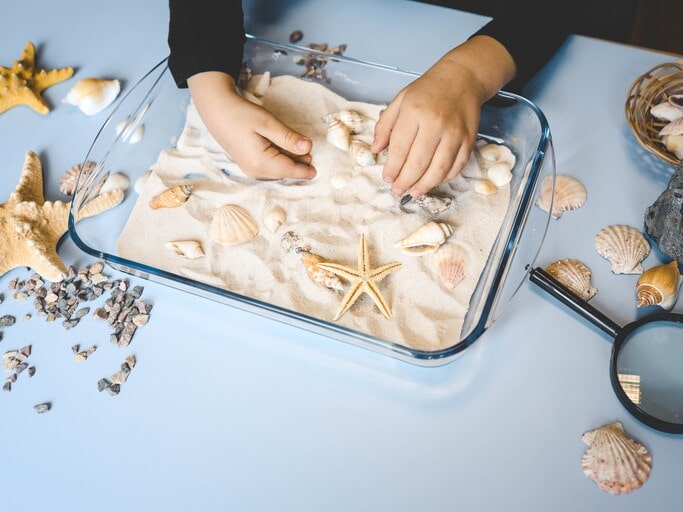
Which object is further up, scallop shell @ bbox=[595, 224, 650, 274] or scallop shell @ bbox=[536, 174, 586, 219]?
scallop shell @ bbox=[536, 174, 586, 219]

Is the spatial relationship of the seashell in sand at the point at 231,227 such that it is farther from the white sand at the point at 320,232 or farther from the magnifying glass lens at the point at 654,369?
the magnifying glass lens at the point at 654,369

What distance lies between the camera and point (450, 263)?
0.70 m

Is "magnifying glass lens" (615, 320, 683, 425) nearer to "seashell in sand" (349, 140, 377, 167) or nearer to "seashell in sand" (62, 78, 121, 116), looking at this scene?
"seashell in sand" (349, 140, 377, 167)

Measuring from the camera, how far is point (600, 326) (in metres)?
0.67

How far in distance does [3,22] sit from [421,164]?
83 cm

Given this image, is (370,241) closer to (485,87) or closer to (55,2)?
(485,87)

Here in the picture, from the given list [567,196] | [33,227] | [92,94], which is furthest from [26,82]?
[567,196]

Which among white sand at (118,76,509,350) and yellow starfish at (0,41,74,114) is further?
yellow starfish at (0,41,74,114)

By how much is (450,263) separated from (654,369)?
245 millimetres

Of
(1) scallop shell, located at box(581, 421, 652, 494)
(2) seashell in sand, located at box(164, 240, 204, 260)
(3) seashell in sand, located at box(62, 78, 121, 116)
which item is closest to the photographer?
(1) scallop shell, located at box(581, 421, 652, 494)

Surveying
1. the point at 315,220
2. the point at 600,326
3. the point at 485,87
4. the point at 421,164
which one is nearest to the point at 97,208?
the point at 315,220

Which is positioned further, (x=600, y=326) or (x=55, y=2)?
(x=55, y=2)

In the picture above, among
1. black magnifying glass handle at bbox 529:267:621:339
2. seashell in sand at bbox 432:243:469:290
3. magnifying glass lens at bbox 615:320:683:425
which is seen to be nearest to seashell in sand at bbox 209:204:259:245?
seashell in sand at bbox 432:243:469:290

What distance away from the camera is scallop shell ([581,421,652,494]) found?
0.61 m
